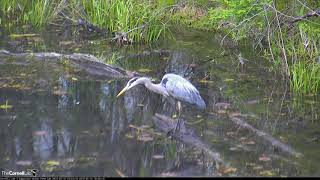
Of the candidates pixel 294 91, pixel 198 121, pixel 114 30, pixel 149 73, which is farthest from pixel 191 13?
pixel 198 121

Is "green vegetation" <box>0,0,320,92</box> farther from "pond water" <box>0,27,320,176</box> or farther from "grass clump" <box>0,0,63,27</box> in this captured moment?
"pond water" <box>0,27,320,176</box>

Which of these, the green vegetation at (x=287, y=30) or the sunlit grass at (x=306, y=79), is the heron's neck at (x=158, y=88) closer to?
the green vegetation at (x=287, y=30)

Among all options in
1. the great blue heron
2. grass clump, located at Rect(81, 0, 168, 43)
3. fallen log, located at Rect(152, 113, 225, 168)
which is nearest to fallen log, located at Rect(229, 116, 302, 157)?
the great blue heron

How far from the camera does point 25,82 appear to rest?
7.70 metres

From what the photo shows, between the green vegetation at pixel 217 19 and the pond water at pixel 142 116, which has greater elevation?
the green vegetation at pixel 217 19

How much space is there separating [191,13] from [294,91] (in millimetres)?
4273

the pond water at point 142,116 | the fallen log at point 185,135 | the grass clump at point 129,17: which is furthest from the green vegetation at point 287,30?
the fallen log at point 185,135

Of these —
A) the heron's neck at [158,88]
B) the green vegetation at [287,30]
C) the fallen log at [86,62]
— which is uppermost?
the green vegetation at [287,30]

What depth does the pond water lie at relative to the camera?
17.7 feet

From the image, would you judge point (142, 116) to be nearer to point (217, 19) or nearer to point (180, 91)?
point (180, 91)

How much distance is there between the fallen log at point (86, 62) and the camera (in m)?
8.07

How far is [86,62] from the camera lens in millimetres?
8336

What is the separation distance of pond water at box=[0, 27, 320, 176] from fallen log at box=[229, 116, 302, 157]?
61mm

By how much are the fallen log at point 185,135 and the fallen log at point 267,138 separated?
630 millimetres
